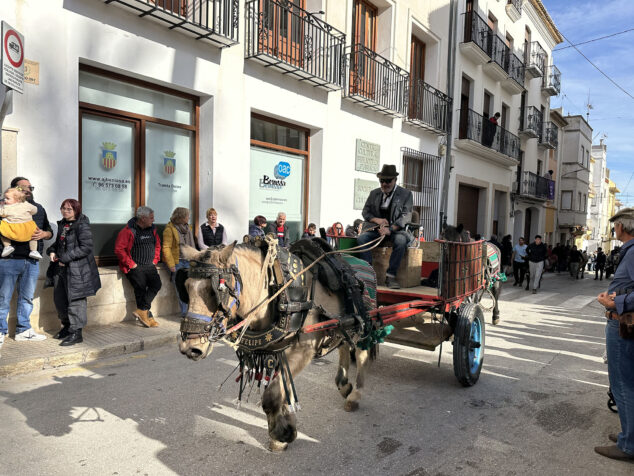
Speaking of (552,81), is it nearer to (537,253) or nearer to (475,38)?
(475,38)

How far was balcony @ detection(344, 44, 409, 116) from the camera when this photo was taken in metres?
11.0

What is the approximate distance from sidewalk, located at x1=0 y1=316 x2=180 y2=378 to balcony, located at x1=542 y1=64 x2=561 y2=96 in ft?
76.0

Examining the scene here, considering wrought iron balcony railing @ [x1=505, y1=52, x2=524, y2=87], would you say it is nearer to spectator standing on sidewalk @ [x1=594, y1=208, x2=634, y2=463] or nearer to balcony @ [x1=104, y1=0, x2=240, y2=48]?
balcony @ [x1=104, y1=0, x2=240, y2=48]

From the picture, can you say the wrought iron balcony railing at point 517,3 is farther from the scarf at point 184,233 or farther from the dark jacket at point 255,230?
the scarf at point 184,233

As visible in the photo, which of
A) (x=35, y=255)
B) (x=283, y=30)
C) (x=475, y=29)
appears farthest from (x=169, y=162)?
(x=475, y=29)

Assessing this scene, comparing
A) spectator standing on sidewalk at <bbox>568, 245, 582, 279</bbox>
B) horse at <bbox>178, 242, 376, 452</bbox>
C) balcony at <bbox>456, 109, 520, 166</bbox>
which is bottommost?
spectator standing on sidewalk at <bbox>568, 245, 582, 279</bbox>

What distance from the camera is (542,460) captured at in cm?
328

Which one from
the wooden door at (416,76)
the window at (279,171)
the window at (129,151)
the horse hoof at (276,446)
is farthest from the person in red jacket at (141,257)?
the wooden door at (416,76)

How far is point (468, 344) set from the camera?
15.0ft

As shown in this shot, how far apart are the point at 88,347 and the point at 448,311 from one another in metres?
4.29

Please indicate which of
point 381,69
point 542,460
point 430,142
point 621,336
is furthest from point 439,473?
point 430,142

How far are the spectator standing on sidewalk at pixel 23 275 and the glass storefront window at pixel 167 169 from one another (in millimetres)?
2142

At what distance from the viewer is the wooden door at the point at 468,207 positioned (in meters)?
16.8

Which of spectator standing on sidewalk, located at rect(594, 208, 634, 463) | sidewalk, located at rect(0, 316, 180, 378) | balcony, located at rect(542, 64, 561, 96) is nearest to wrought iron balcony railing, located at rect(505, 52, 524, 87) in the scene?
balcony, located at rect(542, 64, 561, 96)
